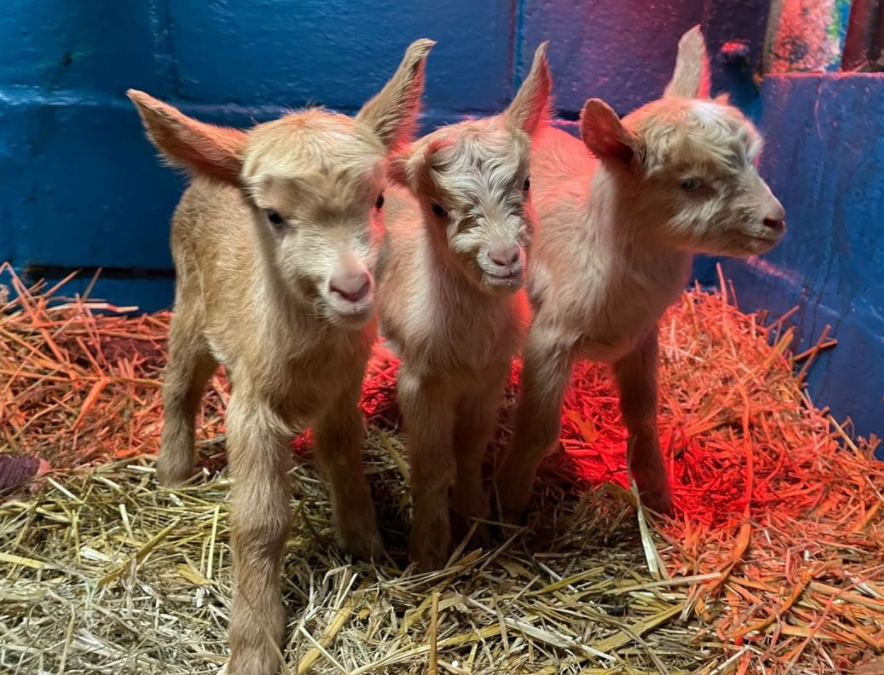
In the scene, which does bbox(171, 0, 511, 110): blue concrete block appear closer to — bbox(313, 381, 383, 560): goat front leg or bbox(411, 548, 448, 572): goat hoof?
bbox(313, 381, 383, 560): goat front leg

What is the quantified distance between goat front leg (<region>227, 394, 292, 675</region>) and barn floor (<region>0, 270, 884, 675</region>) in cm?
16

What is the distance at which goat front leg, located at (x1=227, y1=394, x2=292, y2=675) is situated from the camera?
8.29 feet

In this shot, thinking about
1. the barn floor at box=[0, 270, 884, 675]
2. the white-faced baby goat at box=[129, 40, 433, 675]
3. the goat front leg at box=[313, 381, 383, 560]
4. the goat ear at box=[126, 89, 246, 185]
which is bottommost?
the barn floor at box=[0, 270, 884, 675]

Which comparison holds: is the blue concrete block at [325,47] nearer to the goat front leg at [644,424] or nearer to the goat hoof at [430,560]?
the goat front leg at [644,424]

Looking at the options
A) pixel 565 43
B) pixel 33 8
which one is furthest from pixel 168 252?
pixel 565 43

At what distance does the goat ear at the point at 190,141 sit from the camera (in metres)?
2.17

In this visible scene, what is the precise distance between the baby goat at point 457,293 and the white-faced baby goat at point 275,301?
0.70 feet

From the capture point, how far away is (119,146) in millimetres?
4242

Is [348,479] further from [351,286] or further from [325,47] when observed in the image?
[325,47]

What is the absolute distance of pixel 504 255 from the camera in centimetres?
228

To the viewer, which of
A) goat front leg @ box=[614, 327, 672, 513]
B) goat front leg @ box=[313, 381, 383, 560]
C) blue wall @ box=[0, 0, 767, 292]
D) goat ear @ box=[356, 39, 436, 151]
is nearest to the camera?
goat ear @ box=[356, 39, 436, 151]

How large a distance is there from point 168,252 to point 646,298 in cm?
312

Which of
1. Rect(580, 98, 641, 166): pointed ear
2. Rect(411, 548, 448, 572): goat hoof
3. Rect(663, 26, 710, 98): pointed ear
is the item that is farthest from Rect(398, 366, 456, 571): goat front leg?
Rect(663, 26, 710, 98): pointed ear

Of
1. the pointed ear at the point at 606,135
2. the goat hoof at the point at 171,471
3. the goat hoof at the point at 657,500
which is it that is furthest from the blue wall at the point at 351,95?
the pointed ear at the point at 606,135
